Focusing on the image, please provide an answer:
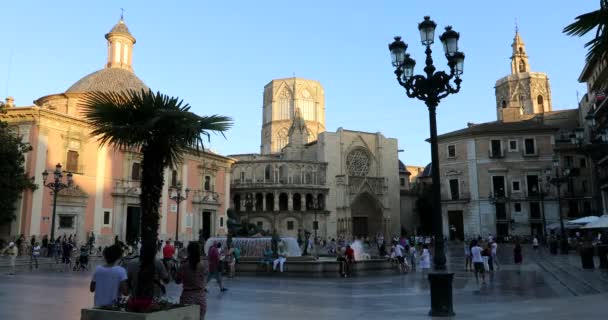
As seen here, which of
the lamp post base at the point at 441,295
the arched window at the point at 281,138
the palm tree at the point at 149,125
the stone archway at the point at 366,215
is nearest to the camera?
the palm tree at the point at 149,125

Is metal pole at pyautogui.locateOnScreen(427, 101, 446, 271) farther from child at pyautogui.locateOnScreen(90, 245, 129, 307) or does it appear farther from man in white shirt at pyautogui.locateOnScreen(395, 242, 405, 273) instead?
man in white shirt at pyautogui.locateOnScreen(395, 242, 405, 273)

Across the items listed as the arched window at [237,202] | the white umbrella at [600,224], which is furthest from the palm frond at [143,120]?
the arched window at [237,202]

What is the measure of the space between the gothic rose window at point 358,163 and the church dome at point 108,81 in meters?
27.9

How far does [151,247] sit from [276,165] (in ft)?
167

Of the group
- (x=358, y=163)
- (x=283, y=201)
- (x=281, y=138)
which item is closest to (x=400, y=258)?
(x=283, y=201)

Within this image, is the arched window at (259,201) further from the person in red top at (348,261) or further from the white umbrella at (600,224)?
the person in red top at (348,261)

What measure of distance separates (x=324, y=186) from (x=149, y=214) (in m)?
51.3

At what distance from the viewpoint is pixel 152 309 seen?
4.88 meters

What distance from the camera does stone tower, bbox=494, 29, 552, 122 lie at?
73.9 metres

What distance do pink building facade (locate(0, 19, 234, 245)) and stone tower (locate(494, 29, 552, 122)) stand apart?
Answer: 50.6m

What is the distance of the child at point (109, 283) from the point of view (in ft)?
16.9

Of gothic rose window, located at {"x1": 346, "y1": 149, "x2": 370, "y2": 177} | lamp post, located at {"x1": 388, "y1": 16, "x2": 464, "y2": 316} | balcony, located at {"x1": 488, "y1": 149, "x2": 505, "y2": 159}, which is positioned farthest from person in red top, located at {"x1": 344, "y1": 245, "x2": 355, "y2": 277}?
gothic rose window, located at {"x1": 346, "y1": 149, "x2": 370, "y2": 177}

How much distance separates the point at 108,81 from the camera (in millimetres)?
40500

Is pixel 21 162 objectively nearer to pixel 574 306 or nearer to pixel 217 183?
pixel 217 183
